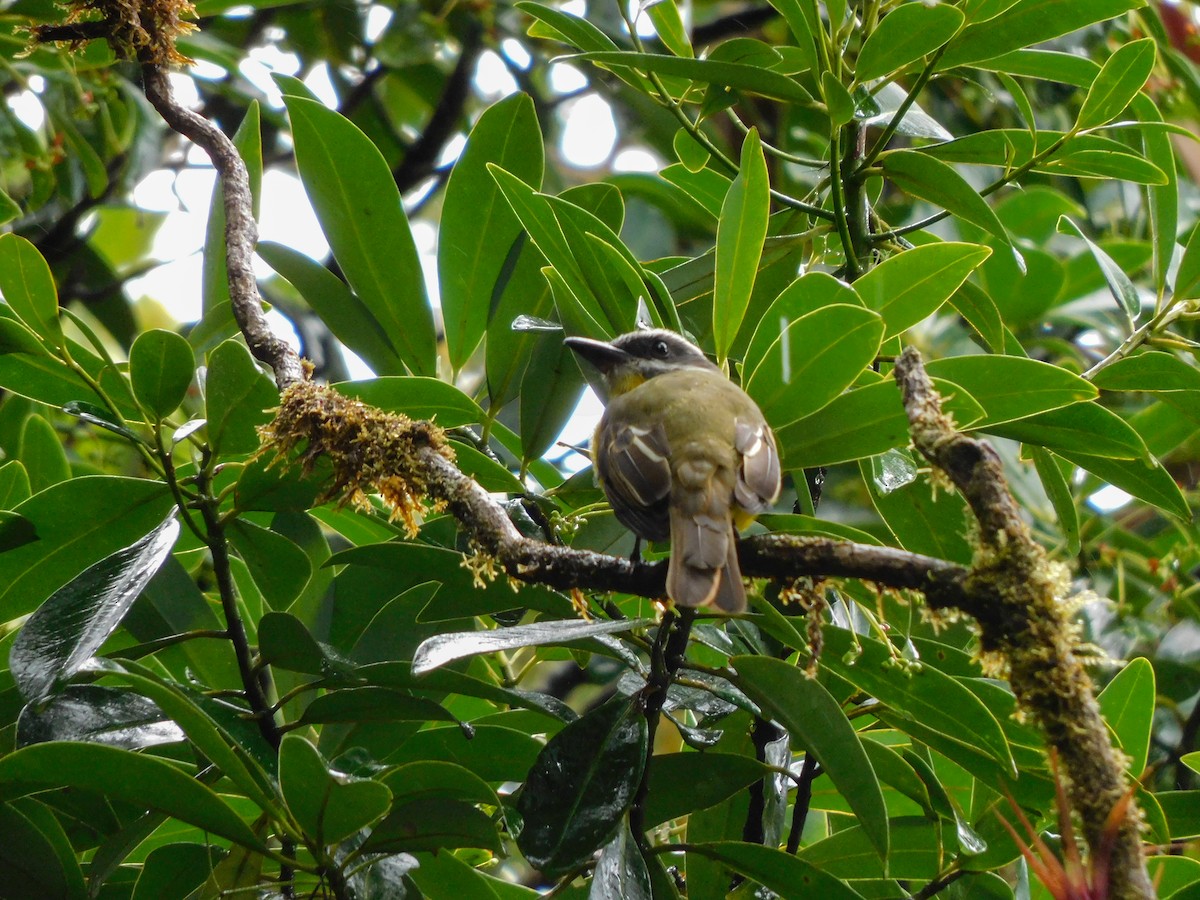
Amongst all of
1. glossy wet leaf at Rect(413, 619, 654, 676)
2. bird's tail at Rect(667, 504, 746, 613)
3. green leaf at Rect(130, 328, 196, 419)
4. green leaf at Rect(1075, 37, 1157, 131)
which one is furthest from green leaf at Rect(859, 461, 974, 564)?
green leaf at Rect(130, 328, 196, 419)

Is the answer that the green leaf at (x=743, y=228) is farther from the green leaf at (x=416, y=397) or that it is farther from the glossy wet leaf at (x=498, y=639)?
the glossy wet leaf at (x=498, y=639)

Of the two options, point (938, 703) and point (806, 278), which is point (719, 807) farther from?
point (806, 278)

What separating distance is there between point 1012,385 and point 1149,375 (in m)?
0.55

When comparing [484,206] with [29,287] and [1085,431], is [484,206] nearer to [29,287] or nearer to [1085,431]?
[29,287]

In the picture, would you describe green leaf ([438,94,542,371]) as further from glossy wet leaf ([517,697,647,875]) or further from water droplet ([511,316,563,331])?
glossy wet leaf ([517,697,647,875])

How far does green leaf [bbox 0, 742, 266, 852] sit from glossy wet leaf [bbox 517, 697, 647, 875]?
39cm

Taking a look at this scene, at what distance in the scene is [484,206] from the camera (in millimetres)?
2289

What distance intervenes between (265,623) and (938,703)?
1006 mm

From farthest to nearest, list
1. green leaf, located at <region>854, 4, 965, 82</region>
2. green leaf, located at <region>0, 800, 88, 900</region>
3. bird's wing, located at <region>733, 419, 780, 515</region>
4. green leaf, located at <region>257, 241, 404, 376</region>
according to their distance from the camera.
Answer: green leaf, located at <region>257, 241, 404, 376</region>
bird's wing, located at <region>733, 419, 780, 515</region>
green leaf, located at <region>854, 4, 965, 82</region>
green leaf, located at <region>0, 800, 88, 900</region>

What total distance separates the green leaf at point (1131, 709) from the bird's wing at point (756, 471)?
0.66m

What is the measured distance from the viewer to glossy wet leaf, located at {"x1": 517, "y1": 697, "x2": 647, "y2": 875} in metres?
1.62

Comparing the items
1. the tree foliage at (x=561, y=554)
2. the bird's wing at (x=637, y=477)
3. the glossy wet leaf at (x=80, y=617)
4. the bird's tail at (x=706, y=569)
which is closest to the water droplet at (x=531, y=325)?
the tree foliage at (x=561, y=554)

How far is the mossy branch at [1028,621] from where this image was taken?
3.85ft

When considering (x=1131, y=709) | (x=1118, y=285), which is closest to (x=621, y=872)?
(x=1131, y=709)
